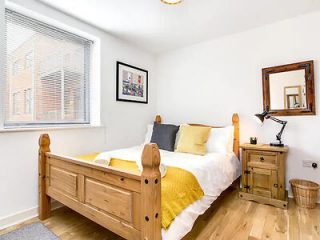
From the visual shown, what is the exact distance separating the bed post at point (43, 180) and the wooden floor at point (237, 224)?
0.09 meters

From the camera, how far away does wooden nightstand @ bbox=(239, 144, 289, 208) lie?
2.21m

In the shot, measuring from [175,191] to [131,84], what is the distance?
7.07 feet

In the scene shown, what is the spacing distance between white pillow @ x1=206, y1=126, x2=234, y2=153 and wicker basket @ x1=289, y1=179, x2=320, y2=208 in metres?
0.84

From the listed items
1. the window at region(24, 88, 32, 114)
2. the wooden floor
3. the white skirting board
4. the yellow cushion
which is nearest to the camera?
the wooden floor

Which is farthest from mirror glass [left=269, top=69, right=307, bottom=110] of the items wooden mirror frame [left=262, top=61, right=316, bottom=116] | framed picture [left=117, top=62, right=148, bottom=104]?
framed picture [left=117, top=62, right=148, bottom=104]

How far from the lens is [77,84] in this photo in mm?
2611

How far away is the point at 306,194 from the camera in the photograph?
2.15m

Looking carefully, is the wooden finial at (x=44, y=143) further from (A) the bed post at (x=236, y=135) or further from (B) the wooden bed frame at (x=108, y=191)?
(A) the bed post at (x=236, y=135)

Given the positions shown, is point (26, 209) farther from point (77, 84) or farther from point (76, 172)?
point (77, 84)

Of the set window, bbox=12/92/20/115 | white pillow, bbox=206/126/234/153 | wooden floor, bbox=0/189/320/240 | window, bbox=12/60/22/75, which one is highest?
window, bbox=12/60/22/75

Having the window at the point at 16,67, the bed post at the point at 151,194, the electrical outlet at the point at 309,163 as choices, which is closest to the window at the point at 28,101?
the window at the point at 16,67

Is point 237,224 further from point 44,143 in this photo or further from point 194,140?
point 44,143

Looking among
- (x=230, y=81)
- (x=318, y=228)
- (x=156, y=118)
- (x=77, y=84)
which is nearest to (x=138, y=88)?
(x=156, y=118)

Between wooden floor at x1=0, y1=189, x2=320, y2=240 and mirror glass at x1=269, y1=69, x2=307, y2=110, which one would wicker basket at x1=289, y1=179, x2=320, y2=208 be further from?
mirror glass at x1=269, y1=69, x2=307, y2=110
